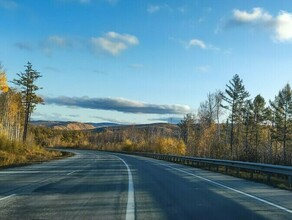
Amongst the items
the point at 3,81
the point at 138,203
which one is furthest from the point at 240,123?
the point at 138,203

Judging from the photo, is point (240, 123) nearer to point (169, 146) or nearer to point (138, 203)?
point (169, 146)

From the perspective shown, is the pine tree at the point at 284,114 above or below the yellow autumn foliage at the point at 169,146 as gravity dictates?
above

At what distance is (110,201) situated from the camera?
11.7 metres

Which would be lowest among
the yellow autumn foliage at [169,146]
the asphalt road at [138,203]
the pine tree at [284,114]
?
the asphalt road at [138,203]

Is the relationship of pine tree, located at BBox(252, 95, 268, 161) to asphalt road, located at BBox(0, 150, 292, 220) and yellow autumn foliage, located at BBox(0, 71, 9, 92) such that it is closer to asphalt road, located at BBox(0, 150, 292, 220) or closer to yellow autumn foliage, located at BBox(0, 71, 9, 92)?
yellow autumn foliage, located at BBox(0, 71, 9, 92)

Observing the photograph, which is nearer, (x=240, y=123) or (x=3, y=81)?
(x=3, y=81)

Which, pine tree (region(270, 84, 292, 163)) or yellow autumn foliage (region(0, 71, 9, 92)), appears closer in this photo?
yellow autumn foliage (region(0, 71, 9, 92))

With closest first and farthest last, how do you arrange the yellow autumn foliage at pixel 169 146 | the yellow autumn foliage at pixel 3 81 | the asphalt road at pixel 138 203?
the asphalt road at pixel 138 203 → the yellow autumn foliage at pixel 3 81 → the yellow autumn foliage at pixel 169 146

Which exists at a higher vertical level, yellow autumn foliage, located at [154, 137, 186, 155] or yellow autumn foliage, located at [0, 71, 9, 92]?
yellow autumn foliage, located at [0, 71, 9, 92]

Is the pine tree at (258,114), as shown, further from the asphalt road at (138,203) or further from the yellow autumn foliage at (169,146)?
the asphalt road at (138,203)

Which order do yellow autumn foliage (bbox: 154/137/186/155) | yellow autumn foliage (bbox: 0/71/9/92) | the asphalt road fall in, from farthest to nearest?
yellow autumn foliage (bbox: 154/137/186/155) < yellow autumn foliage (bbox: 0/71/9/92) < the asphalt road

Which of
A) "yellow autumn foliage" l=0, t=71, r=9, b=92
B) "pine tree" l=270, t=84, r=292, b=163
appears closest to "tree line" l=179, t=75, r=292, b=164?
"pine tree" l=270, t=84, r=292, b=163

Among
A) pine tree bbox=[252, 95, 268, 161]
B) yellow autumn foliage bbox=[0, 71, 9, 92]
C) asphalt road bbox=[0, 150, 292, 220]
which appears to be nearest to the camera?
asphalt road bbox=[0, 150, 292, 220]

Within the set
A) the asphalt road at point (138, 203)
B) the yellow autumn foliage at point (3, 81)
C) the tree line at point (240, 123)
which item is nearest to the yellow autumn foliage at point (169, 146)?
the tree line at point (240, 123)
